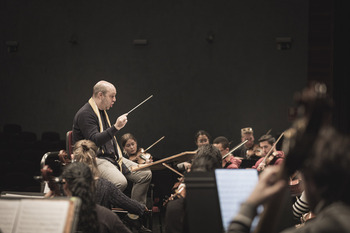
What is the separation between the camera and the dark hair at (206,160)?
2666mm

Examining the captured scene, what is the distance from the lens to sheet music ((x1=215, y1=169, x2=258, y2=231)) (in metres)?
2.27

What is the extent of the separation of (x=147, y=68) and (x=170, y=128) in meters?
1.43

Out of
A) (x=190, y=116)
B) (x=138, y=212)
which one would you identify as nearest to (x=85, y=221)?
(x=138, y=212)

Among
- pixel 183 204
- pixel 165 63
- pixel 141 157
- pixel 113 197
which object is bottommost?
pixel 141 157

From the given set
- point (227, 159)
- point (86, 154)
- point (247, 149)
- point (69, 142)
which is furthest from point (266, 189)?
point (247, 149)

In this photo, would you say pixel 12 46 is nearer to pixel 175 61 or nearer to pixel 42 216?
pixel 175 61

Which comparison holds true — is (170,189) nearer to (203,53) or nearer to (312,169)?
(312,169)

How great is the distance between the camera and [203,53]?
957 centimetres

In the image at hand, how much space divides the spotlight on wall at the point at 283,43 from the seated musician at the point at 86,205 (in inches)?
297

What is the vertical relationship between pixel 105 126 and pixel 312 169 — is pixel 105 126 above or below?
below

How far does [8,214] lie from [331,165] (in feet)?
4.94

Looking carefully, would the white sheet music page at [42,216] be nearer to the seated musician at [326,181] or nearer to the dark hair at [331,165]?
the seated musician at [326,181]

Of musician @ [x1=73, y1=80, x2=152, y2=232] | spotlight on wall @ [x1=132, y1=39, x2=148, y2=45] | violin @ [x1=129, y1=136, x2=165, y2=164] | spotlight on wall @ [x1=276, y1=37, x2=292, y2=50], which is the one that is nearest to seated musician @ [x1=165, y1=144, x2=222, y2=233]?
musician @ [x1=73, y1=80, x2=152, y2=232]

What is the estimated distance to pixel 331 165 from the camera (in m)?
1.29
